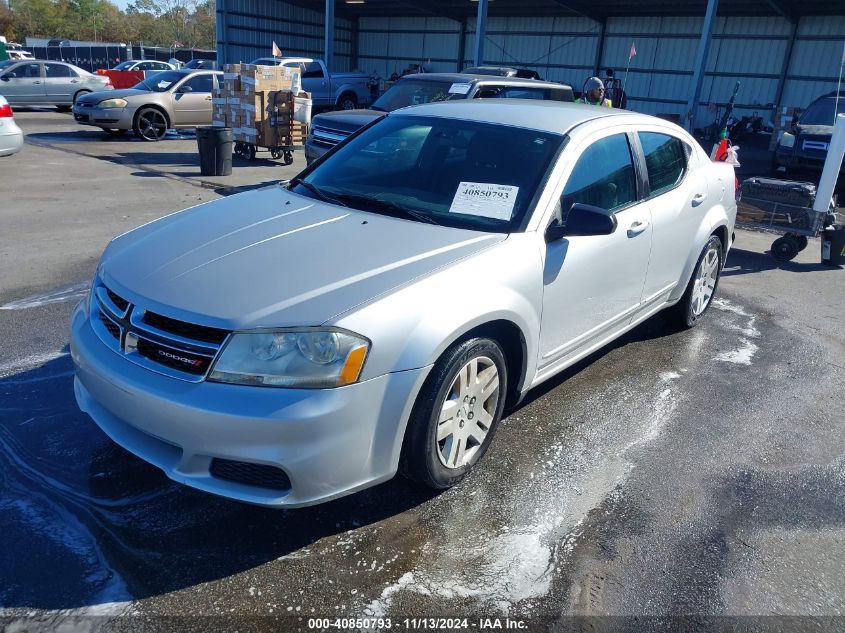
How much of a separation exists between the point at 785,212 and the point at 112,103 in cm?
1360

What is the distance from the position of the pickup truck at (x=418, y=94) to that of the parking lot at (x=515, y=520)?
687 cm

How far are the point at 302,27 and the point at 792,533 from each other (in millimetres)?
35078

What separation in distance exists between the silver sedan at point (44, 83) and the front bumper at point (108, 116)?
4.78 m

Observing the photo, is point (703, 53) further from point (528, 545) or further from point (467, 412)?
point (528, 545)

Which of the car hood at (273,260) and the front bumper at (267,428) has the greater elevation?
A: the car hood at (273,260)

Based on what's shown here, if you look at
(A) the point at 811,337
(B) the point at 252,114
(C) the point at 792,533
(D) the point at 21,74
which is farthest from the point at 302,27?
(C) the point at 792,533

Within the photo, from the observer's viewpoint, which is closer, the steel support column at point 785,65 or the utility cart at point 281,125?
the utility cart at point 281,125

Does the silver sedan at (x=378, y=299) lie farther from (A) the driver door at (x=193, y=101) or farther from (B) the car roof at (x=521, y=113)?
(A) the driver door at (x=193, y=101)

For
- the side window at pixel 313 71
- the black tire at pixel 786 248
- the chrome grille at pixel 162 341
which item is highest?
the side window at pixel 313 71

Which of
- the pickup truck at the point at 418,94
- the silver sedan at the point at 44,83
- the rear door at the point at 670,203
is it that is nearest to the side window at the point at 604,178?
the rear door at the point at 670,203

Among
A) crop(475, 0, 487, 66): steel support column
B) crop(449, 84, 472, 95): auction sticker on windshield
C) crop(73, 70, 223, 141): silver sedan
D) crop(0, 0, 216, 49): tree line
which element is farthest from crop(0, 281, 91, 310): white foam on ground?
crop(0, 0, 216, 49): tree line

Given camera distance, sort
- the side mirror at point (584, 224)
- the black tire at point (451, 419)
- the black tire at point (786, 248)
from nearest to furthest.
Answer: the black tire at point (451, 419)
the side mirror at point (584, 224)
the black tire at point (786, 248)

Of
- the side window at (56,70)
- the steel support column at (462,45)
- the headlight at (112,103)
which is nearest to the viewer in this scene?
the headlight at (112,103)

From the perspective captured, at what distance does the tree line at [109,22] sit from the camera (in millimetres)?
79125
